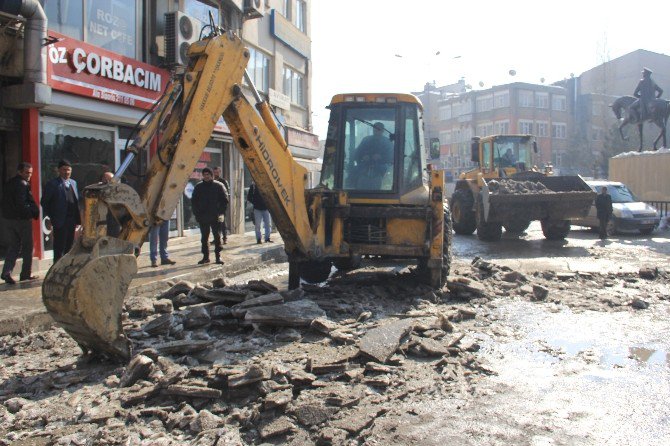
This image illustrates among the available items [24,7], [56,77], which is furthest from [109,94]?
[24,7]

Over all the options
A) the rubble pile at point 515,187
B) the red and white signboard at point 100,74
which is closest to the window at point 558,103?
the rubble pile at point 515,187

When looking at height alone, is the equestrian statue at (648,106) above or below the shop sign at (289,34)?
below

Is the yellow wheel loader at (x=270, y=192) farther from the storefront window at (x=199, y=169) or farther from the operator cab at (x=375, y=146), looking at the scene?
the storefront window at (x=199, y=169)

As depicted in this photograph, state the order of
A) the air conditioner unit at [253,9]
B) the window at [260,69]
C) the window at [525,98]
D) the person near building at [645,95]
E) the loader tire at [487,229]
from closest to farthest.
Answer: the loader tire at [487,229]
the air conditioner unit at [253,9]
the window at [260,69]
the person near building at [645,95]
the window at [525,98]

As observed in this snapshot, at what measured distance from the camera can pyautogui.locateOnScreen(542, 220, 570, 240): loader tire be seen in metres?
A: 16.3

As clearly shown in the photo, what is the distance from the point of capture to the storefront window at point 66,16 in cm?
1057

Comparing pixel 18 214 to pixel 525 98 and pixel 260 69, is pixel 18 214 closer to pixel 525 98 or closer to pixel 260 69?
pixel 260 69

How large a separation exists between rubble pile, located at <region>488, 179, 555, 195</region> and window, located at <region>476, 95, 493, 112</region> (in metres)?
48.9

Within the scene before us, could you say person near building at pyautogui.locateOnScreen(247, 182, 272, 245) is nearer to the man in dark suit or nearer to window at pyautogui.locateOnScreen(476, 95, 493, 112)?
the man in dark suit

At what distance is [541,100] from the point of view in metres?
61.1

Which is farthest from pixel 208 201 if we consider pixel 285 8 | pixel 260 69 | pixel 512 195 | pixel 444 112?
pixel 444 112

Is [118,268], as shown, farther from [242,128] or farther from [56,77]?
[56,77]

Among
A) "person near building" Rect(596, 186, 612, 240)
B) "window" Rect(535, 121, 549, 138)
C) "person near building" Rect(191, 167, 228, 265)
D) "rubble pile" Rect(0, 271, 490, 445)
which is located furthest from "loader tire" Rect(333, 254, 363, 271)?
"window" Rect(535, 121, 549, 138)

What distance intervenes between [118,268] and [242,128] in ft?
7.76
